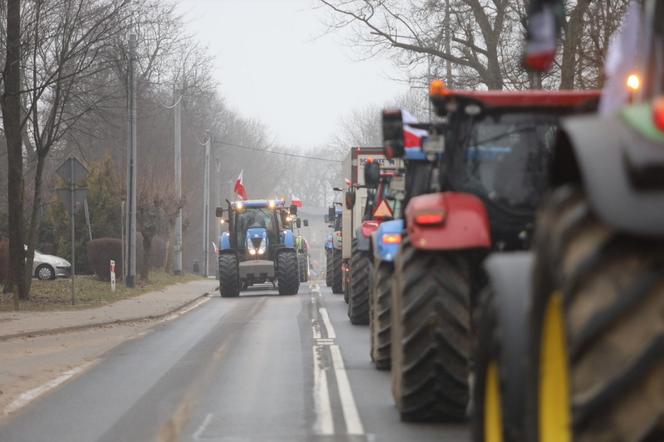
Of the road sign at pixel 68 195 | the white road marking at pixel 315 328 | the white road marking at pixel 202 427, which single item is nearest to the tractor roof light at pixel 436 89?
the white road marking at pixel 202 427

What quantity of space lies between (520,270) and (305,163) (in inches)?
6568

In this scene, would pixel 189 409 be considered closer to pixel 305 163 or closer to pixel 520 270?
pixel 520 270

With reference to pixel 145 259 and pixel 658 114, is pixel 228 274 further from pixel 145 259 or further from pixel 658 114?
pixel 658 114

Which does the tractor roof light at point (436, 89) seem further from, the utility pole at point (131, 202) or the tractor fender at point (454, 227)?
the utility pole at point (131, 202)

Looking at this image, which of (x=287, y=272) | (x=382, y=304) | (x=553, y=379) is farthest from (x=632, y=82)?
(x=287, y=272)

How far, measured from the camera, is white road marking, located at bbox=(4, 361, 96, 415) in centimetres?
1148

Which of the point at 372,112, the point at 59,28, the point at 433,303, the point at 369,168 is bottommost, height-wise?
the point at 433,303

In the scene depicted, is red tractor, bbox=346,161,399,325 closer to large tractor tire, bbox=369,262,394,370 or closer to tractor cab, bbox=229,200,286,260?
large tractor tire, bbox=369,262,394,370

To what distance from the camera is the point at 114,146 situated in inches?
2680

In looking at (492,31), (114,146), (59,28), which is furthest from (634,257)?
(114,146)

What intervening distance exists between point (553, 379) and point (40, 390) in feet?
31.7

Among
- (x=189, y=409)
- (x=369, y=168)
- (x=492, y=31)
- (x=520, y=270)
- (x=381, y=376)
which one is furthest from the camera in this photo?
(x=492, y=31)

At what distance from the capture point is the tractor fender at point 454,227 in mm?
8266

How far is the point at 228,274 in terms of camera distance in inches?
1356
